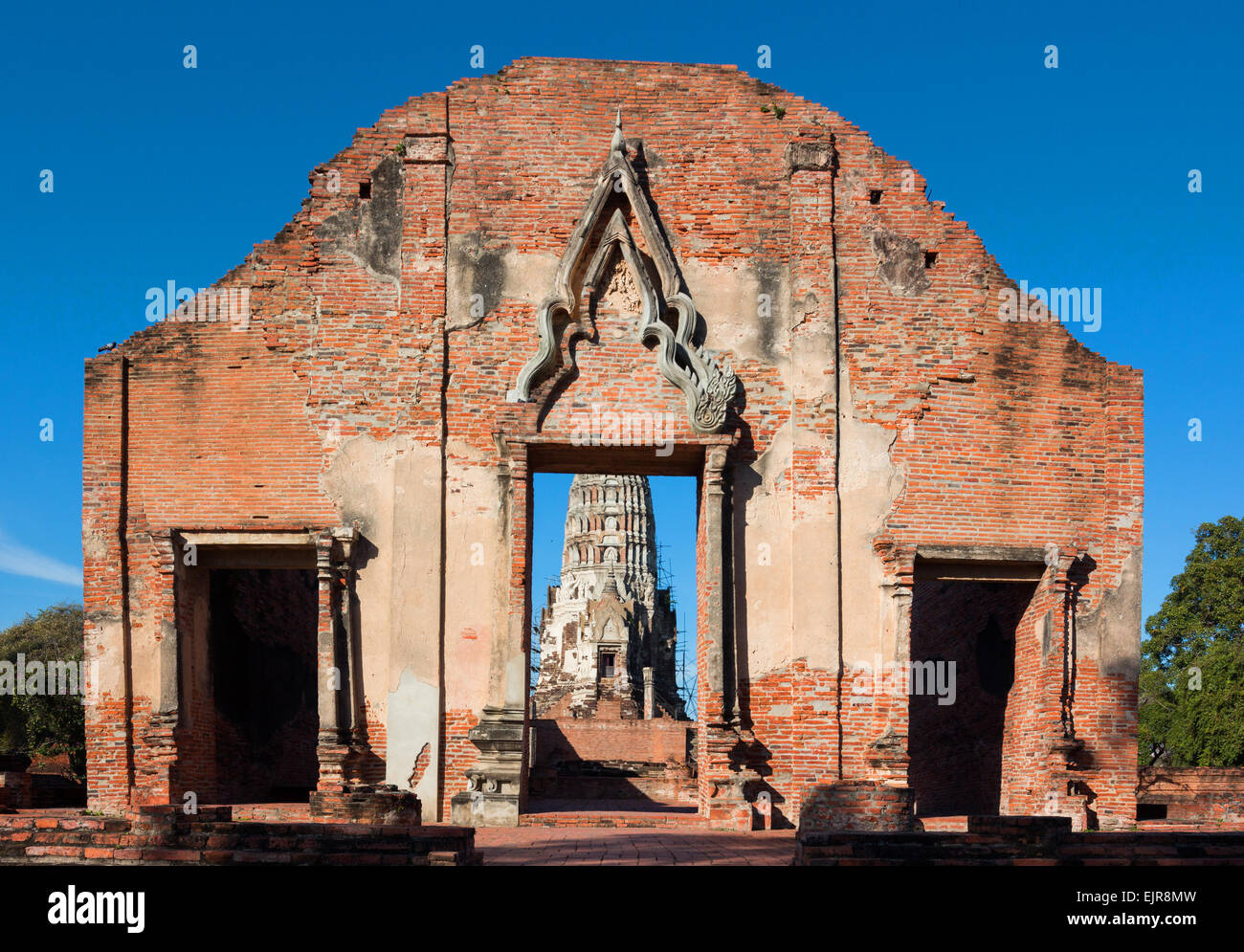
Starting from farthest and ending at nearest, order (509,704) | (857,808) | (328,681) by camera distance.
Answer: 1. (328,681)
2. (509,704)
3. (857,808)

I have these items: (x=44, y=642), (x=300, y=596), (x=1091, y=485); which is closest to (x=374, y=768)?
(x=300, y=596)

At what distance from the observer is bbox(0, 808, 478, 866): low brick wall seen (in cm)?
834

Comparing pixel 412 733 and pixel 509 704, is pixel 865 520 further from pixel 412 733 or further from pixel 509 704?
pixel 412 733

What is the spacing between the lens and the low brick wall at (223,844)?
8344mm

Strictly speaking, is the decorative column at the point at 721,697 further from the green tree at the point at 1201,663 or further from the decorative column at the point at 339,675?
the green tree at the point at 1201,663

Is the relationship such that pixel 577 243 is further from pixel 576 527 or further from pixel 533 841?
pixel 576 527

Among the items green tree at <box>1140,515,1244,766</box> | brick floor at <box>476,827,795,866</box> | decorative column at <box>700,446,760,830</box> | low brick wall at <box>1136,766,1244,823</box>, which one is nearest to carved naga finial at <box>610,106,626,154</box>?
decorative column at <box>700,446,760,830</box>

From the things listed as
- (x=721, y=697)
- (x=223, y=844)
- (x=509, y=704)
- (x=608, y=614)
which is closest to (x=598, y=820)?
(x=509, y=704)

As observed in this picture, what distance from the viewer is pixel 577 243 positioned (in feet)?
48.5

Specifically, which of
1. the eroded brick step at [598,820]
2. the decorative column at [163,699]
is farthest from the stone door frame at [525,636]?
the decorative column at [163,699]

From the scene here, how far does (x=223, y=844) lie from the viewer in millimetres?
8578

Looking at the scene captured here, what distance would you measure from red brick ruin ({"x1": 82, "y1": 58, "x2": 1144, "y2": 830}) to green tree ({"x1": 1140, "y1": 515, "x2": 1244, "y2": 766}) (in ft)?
50.0

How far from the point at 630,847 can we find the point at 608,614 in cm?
4032

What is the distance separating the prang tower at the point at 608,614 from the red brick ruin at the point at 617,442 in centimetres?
2660
